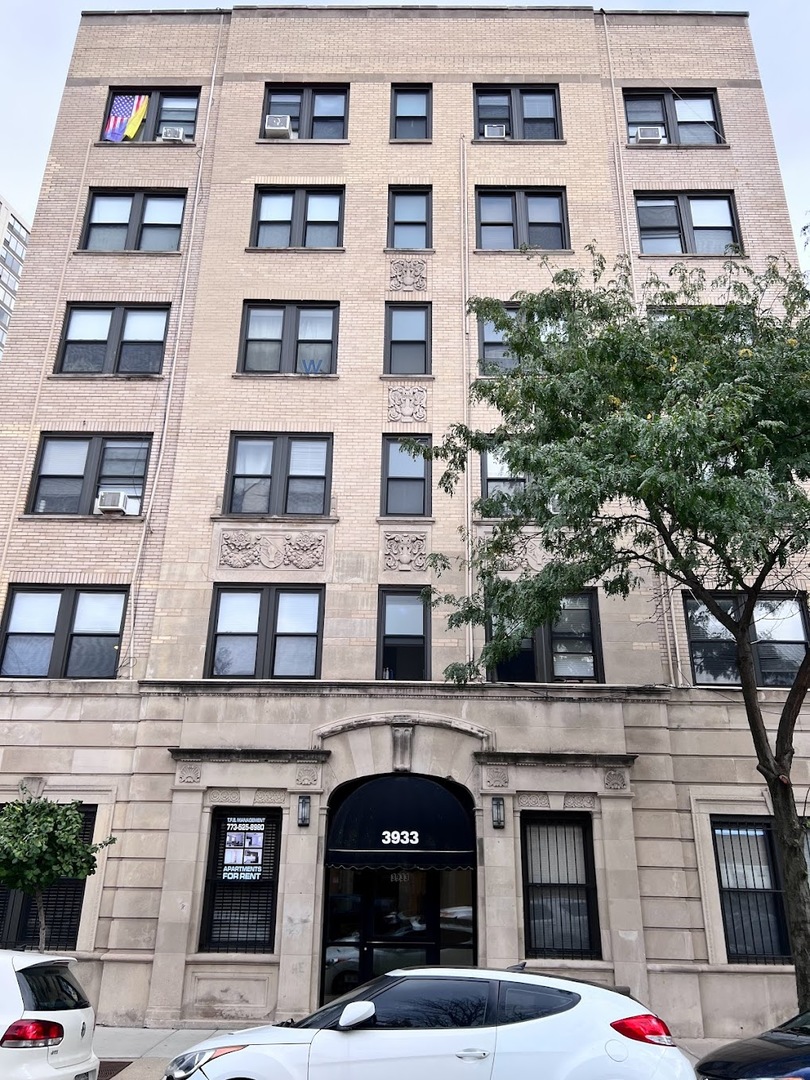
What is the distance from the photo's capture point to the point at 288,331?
60.8 feet

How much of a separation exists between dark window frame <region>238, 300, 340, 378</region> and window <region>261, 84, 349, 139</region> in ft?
16.2

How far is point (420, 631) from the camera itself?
52.5ft

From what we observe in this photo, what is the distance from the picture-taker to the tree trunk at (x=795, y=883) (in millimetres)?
9680

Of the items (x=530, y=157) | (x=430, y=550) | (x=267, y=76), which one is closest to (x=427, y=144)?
(x=530, y=157)

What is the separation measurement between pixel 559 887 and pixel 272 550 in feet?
26.0

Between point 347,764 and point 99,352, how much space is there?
1047 cm

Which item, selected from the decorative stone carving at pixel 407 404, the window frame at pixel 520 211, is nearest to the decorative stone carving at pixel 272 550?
the decorative stone carving at pixel 407 404

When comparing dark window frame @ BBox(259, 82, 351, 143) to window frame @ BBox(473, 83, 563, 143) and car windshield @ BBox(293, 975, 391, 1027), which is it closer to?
window frame @ BBox(473, 83, 563, 143)

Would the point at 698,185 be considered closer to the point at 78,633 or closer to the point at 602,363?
the point at 602,363

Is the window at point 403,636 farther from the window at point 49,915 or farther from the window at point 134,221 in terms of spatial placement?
the window at point 134,221

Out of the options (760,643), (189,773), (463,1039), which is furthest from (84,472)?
(463,1039)

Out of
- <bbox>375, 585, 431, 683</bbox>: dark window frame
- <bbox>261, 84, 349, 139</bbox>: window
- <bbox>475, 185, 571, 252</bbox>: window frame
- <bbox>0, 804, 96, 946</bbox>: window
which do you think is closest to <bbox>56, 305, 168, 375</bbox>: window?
<bbox>261, 84, 349, 139</bbox>: window

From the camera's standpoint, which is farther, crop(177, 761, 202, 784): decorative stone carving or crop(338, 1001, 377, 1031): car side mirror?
crop(177, 761, 202, 784): decorative stone carving

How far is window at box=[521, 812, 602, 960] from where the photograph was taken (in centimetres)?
1395
